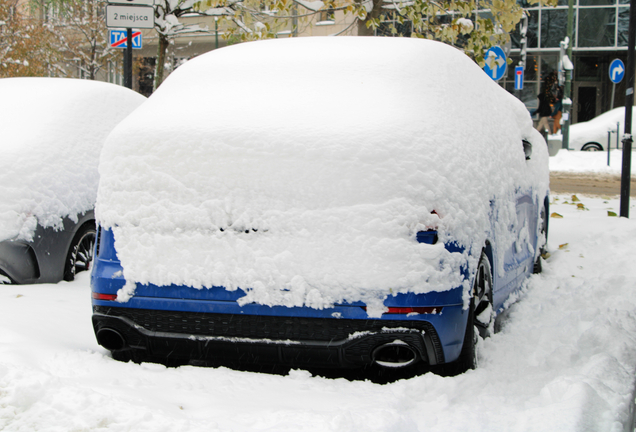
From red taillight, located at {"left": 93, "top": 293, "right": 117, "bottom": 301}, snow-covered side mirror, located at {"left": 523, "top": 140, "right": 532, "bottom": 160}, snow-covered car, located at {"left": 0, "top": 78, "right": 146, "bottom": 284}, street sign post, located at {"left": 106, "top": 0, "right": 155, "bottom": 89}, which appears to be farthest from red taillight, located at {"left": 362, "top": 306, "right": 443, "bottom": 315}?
street sign post, located at {"left": 106, "top": 0, "right": 155, "bottom": 89}

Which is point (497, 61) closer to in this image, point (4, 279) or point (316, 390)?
point (4, 279)

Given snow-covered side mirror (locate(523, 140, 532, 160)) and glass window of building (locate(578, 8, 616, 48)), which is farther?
glass window of building (locate(578, 8, 616, 48))

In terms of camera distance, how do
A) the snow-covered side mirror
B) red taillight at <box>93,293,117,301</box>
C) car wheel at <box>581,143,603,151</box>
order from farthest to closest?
car wheel at <box>581,143,603,151</box>
the snow-covered side mirror
red taillight at <box>93,293,117,301</box>

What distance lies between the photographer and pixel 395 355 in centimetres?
293

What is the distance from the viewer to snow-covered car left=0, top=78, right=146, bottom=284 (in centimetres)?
464

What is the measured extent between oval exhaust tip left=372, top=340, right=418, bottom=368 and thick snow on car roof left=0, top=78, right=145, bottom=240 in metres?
2.86

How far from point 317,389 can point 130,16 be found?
6.50 metres

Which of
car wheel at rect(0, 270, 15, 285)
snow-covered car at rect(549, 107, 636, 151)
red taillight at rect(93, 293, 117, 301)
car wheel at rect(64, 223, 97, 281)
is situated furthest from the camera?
snow-covered car at rect(549, 107, 636, 151)

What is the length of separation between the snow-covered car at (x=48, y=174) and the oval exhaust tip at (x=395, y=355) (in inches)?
113

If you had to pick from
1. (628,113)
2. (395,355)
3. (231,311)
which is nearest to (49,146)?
(231,311)

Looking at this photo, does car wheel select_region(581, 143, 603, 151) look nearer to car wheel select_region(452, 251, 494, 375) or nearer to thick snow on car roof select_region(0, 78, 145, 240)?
thick snow on car roof select_region(0, 78, 145, 240)

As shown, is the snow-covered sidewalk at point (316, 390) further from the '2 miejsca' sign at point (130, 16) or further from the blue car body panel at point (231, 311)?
the '2 miejsca' sign at point (130, 16)

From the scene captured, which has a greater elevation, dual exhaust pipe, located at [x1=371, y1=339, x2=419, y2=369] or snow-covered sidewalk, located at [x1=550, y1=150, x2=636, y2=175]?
dual exhaust pipe, located at [x1=371, y1=339, x2=419, y2=369]

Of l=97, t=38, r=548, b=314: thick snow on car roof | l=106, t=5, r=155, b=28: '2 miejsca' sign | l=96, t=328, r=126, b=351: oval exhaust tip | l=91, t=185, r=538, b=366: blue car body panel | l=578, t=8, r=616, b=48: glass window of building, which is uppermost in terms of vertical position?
l=578, t=8, r=616, b=48: glass window of building
